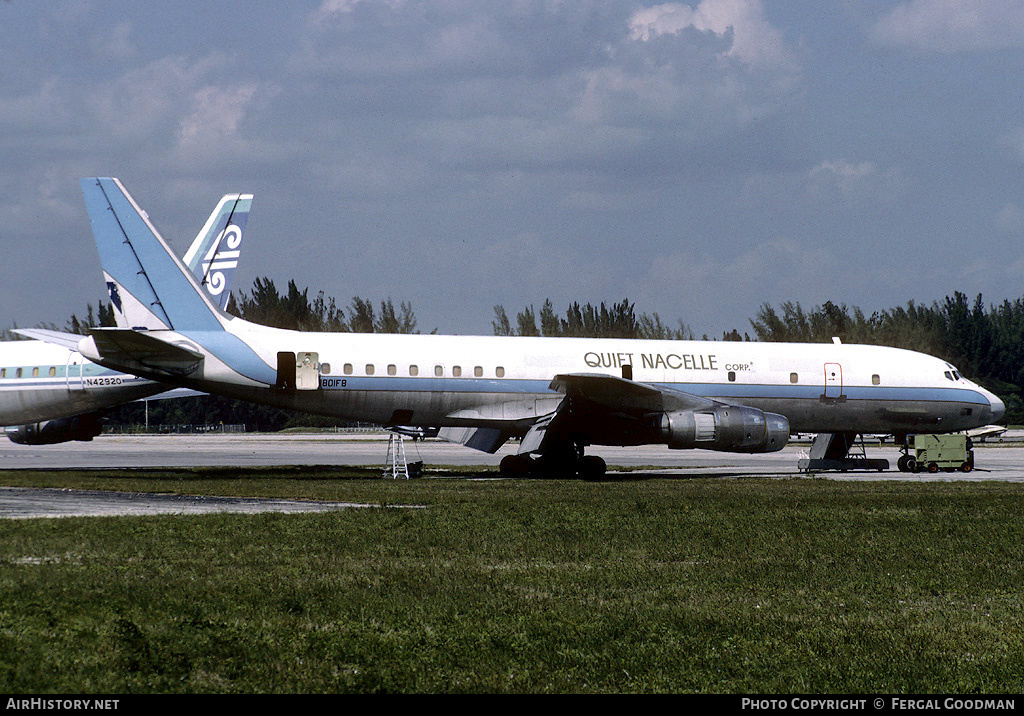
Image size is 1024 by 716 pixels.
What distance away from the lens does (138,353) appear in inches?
1103

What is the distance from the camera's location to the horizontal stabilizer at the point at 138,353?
2727 centimetres

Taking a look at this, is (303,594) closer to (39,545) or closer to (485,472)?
(39,545)

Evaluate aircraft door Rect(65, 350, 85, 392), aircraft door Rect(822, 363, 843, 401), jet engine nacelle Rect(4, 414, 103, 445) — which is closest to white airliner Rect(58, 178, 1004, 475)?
aircraft door Rect(822, 363, 843, 401)

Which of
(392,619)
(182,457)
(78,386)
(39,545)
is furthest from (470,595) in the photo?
(182,457)

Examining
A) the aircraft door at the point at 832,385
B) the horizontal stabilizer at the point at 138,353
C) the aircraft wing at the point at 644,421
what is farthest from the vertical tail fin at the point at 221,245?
the aircraft door at the point at 832,385

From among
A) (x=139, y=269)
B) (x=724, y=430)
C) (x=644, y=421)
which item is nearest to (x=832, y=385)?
(x=724, y=430)

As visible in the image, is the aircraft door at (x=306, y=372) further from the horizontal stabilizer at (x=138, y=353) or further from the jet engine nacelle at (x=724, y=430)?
the jet engine nacelle at (x=724, y=430)

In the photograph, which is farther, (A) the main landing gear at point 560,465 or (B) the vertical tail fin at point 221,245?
(B) the vertical tail fin at point 221,245

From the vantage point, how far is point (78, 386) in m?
34.8

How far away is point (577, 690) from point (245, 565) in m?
5.68

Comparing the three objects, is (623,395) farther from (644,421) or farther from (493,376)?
(493,376)

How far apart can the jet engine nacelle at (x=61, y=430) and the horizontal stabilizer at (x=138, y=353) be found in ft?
32.5

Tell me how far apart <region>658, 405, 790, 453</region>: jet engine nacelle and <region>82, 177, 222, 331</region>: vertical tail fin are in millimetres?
12555

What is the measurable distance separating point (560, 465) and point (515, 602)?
2139cm
